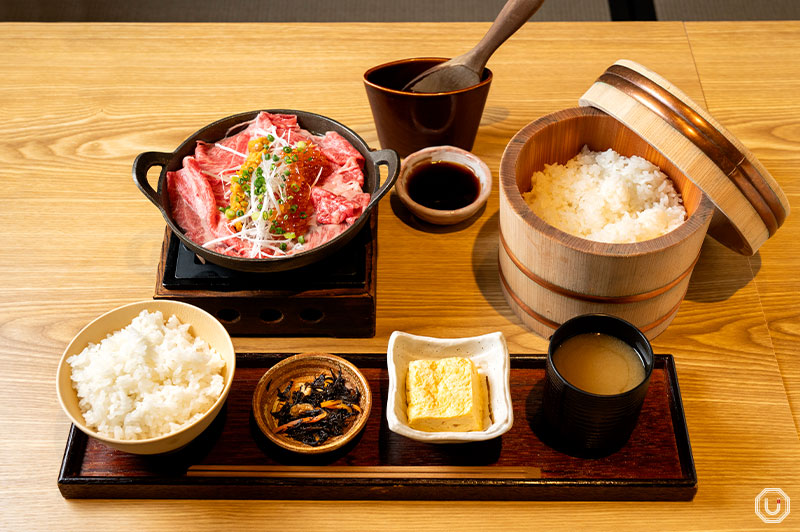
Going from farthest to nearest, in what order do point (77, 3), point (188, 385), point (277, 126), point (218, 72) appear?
point (77, 3) → point (218, 72) → point (277, 126) → point (188, 385)

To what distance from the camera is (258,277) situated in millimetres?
1957

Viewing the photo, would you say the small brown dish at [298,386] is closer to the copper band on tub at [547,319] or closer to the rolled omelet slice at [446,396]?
the rolled omelet slice at [446,396]

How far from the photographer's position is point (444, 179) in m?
2.31

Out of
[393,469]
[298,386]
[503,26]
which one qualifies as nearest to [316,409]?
[298,386]

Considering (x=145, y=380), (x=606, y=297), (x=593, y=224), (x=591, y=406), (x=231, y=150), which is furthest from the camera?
(x=231, y=150)

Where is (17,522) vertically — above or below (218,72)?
below

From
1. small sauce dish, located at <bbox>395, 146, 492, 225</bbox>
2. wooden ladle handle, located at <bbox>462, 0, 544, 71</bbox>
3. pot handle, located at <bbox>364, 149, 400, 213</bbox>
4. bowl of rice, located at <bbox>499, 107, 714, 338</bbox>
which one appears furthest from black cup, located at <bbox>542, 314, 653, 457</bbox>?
wooden ladle handle, located at <bbox>462, 0, 544, 71</bbox>

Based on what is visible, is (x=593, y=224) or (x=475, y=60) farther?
(x=475, y=60)

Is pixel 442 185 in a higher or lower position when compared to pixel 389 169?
lower

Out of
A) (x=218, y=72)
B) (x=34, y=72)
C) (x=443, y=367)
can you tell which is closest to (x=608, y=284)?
(x=443, y=367)

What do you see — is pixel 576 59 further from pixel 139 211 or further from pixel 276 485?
pixel 276 485

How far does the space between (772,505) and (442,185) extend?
1213mm

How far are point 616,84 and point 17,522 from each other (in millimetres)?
1761

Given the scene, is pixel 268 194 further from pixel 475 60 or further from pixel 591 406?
pixel 591 406
